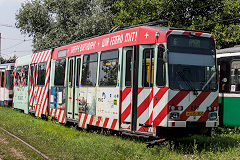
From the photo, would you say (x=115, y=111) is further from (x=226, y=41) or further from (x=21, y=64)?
(x=226, y=41)

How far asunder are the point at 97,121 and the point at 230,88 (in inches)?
201

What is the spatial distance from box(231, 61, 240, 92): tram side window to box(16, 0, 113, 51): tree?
21874 mm

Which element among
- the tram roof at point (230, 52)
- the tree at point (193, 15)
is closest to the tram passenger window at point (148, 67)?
the tram roof at point (230, 52)

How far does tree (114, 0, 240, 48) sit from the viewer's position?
997 inches

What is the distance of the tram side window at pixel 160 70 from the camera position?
32.1 feet

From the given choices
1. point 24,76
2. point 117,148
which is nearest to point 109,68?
point 117,148

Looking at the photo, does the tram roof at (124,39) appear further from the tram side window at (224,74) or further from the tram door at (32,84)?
the tram door at (32,84)

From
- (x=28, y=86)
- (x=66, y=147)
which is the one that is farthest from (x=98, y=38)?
(x=28, y=86)

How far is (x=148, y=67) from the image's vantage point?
412 inches

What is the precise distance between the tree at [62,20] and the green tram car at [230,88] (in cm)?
2149

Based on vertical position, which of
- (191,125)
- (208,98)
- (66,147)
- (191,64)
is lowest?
(66,147)

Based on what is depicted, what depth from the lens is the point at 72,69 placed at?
50.3 feet

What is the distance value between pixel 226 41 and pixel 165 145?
54.0 feet

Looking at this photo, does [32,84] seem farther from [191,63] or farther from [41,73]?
[191,63]
